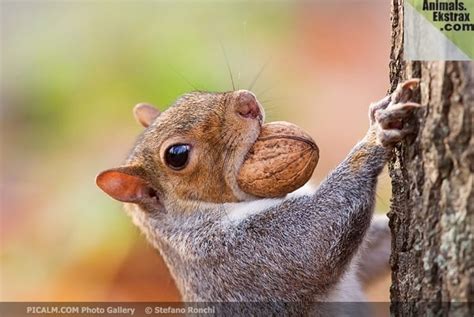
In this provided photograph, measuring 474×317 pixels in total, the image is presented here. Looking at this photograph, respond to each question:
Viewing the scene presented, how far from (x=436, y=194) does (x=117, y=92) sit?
212cm

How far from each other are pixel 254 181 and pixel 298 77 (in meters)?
1.44

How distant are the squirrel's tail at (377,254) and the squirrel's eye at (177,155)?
0.73 meters

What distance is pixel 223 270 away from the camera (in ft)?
6.74

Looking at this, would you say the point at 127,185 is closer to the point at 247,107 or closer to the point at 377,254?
the point at 247,107

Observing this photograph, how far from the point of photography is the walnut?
6.49 feet

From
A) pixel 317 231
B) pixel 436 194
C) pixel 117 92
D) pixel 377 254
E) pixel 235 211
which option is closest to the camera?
pixel 436 194

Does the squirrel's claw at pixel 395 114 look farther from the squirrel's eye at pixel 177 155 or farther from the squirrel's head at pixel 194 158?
the squirrel's eye at pixel 177 155

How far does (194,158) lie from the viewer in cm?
208

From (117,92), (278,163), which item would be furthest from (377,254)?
(117,92)

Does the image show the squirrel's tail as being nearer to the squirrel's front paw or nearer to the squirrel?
the squirrel

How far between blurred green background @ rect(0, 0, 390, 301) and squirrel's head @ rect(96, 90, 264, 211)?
80 cm

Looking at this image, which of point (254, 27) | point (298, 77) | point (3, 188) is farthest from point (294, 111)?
point (3, 188)

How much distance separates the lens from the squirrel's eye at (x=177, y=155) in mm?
2088

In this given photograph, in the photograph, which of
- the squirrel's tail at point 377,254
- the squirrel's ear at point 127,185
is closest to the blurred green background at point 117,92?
the squirrel's tail at point 377,254
